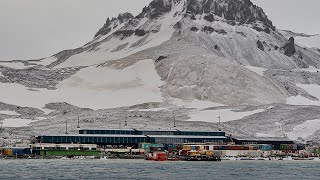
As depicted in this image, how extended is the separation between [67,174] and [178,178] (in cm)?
2261

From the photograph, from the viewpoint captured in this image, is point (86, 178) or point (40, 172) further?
point (40, 172)

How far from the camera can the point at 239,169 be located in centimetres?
16112

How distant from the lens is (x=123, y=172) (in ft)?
484

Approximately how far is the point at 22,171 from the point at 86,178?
2298cm

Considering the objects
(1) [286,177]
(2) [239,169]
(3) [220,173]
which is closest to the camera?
(1) [286,177]

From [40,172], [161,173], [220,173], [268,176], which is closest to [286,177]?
[268,176]

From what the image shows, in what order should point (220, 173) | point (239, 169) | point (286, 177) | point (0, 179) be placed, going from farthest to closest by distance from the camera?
1. point (239, 169)
2. point (220, 173)
3. point (286, 177)
4. point (0, 179)

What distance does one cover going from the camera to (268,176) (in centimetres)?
14050

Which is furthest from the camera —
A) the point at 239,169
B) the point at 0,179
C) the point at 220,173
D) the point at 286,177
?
the point at 239,169

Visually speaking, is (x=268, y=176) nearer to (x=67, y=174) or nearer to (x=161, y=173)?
(x=161, y=173)

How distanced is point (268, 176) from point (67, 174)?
39193 mm

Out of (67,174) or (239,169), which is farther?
(239,169)

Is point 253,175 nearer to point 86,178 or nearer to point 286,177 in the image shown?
point 286,177

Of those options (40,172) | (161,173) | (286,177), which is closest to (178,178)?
(161,173)
